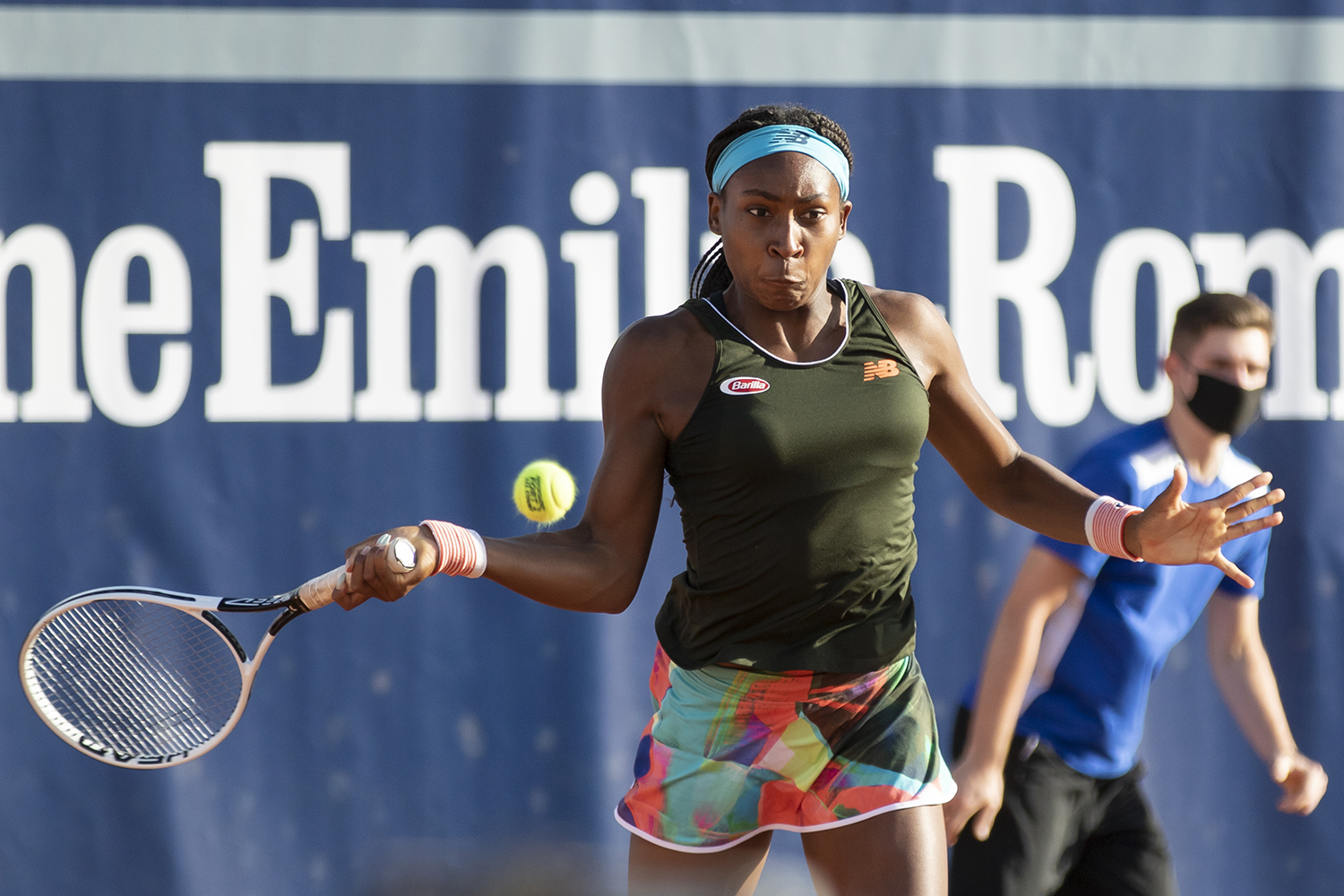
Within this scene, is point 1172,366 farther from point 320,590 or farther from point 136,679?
point 136,679

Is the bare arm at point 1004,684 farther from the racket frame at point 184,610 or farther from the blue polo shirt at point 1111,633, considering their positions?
the racket frame at point 184,610

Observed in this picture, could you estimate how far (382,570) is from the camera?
5.77 ft

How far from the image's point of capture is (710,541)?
81.2 inches

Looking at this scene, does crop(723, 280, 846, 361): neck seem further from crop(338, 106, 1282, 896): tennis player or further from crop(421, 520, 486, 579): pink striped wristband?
crop(421, 520, 486, 579): pink striped wristband

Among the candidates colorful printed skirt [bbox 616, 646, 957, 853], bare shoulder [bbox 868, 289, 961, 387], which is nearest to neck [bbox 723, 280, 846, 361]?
bare shoulder [bbox 868, 289, 961, 387]

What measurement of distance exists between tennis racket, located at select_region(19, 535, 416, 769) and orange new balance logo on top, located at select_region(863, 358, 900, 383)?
1.02m

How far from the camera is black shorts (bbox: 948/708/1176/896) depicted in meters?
2.86

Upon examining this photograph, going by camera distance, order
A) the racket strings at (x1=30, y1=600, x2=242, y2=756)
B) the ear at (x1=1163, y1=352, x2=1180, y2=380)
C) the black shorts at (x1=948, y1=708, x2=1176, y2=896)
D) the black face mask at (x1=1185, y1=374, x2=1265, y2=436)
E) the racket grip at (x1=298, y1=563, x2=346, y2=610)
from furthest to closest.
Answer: the ear at (x1=1163, y1=352, x2=1180, y2=380), the black face mask at (x1=1185, y1=374, x2=1265, y2=436), the black shorts at (x1=948, y1=708, x2=1176, y2=896), the racket strings at (x1=30, y1=600, x2=242, y2=756), the racket grip at (x1=298, y1=563, x2=346, y2=610)

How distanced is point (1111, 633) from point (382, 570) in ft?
6.06

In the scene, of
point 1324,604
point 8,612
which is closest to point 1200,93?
point 1324,604

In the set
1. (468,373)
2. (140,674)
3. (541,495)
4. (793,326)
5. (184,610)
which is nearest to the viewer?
(793,326)

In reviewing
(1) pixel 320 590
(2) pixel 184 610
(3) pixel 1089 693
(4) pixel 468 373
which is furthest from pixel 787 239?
(4) pixel 468 373

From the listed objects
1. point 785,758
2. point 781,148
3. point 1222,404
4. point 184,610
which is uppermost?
point 781,148

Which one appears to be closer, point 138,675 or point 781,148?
point 781,148
